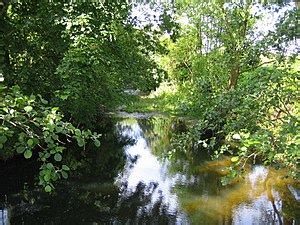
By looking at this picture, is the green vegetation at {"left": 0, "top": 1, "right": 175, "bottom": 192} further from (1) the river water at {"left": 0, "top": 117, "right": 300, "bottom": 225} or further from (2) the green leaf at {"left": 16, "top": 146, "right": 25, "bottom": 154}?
(2) the green leaf at {"left": 16, "top": 146, "right": 25, "bottom": 154}

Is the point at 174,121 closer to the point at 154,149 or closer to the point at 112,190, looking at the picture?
the point at 154,149

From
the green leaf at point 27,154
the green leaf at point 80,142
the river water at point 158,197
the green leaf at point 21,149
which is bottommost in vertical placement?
the green leaf at point 27,154

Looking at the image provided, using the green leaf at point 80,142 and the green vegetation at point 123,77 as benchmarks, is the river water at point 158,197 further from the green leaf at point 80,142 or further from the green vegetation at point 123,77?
the green leaf at point 80,142

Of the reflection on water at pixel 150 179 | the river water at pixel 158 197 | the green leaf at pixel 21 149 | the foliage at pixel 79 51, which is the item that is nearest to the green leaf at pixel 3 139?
the green leaf at pixel 21 149

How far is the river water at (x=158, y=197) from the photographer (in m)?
12.4

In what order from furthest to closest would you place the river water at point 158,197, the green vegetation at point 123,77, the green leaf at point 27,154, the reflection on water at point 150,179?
the reflection on water at point 150,179
the river water at point 158,197
the green vegetation at point 123,77
the green leaf at point 27,154

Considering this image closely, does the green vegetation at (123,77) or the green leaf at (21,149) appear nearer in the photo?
the green leaf at (21,149)

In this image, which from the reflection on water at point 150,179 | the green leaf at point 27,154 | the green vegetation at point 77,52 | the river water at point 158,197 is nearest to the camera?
the green leaf at point 27,154

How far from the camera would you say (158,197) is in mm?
14203

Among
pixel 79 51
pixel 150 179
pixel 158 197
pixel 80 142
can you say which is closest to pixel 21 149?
pixel 80 142

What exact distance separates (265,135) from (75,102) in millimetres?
9591

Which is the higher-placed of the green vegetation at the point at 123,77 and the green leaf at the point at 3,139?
the green vegetation at the point at 123,77

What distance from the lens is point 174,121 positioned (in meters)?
29.8

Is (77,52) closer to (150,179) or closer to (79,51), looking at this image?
(79,51)
